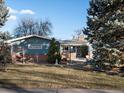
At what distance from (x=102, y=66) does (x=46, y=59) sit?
1752cm

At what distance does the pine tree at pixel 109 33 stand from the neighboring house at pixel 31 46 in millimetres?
17035

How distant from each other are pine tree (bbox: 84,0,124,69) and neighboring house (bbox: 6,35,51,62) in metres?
17.0

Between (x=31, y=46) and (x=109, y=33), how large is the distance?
793 inches

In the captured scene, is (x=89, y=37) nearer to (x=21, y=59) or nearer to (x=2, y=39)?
(x=2, y=39)

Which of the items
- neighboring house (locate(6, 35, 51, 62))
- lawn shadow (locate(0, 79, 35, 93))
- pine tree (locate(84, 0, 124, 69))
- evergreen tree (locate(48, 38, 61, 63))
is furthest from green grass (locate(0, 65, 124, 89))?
neighboring house (locate(6, 35, 51, 62))

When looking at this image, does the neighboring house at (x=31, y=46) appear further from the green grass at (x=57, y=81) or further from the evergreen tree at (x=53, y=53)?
the green grass at (x=57, y=81)

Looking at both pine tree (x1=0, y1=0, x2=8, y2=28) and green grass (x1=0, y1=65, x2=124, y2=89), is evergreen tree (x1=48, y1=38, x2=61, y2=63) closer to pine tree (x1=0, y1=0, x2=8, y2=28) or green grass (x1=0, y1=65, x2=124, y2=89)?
pine tree (x1=0, y1=0, x2=8, y2=28)

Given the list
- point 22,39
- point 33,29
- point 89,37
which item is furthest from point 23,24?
point 89,37

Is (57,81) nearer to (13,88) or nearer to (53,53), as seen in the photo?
(13,88)

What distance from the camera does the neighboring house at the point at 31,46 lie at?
44406mm

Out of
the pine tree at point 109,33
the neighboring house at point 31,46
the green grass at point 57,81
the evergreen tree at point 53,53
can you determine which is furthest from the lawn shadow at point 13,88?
the neighboring house at point 31,46

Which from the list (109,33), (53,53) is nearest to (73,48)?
(53,53)

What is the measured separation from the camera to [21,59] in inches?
1649

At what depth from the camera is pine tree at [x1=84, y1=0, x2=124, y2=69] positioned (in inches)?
1015
